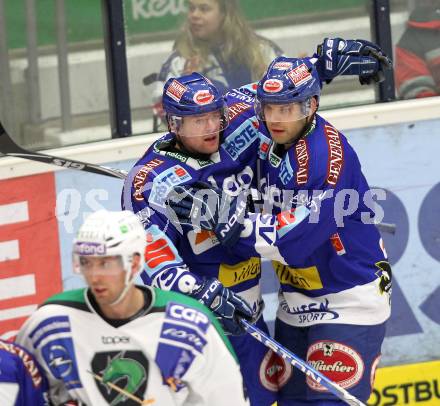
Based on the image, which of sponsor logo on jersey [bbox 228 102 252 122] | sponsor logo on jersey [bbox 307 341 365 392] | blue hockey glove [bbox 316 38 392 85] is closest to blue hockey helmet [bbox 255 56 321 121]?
sponsor logo on jersey [bbox 228 102 252 122]

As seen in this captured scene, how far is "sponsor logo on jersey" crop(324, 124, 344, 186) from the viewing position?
465 cm

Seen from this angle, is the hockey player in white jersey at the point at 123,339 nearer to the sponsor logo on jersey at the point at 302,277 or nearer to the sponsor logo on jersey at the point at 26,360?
the sponsor logo on jersey at the point at 26,360

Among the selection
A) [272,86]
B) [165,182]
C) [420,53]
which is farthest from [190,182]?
[420,53]

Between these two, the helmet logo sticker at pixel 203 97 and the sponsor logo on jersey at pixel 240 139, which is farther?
the sponsor logo on jersey at pixel 240 139

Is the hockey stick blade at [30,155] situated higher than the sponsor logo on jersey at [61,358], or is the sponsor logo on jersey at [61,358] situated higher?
the hockey stick blade at [30,155]

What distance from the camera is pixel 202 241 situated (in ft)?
15.7

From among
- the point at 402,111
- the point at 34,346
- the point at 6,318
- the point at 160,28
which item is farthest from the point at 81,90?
the point at 34,346

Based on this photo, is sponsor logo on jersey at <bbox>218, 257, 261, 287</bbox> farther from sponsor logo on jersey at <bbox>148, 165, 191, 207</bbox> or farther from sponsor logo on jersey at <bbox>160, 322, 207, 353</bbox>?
sponsor logo on jersey at <bbox>160, 322, 207, 353</bbox>

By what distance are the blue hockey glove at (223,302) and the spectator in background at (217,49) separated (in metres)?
1.45

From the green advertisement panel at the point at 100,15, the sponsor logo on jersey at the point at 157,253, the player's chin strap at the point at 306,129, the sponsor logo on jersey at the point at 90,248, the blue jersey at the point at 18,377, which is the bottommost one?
the blue jersey at the point at 18,377

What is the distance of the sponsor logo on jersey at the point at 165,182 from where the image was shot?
4.64 m

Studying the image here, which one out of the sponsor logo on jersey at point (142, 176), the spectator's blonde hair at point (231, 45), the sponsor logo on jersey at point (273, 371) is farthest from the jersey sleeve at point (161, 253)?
the spectator's blonde hair at point (231, 45)

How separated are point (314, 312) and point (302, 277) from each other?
130 mm

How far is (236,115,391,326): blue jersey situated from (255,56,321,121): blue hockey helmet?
0.33 feet
